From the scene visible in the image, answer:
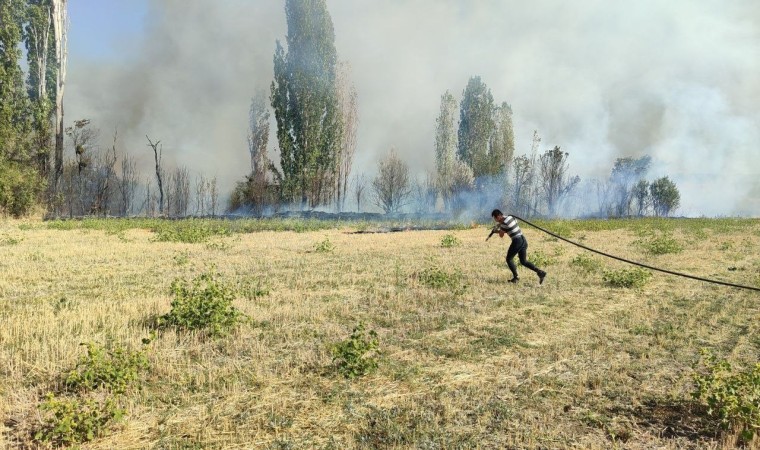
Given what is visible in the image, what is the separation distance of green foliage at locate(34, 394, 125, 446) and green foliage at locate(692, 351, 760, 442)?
5.45m

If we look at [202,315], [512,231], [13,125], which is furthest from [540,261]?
[13,125]

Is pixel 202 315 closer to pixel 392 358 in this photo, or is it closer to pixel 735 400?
pixel 392 358

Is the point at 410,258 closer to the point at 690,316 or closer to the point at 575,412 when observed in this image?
the point at 690,316

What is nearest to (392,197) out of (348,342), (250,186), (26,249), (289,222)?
(250,186)

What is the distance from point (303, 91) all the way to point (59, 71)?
63.9 ft

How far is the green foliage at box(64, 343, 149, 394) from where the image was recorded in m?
4.86

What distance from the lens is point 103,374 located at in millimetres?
4945

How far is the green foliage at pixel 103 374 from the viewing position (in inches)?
191

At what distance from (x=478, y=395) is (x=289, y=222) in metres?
29.7

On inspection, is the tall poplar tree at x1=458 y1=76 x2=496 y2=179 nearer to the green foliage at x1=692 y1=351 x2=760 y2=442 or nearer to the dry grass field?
the dry grass field

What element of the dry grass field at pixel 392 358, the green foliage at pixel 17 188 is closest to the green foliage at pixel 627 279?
the dry grass field at pixel 392 358

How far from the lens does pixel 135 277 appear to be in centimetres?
1177

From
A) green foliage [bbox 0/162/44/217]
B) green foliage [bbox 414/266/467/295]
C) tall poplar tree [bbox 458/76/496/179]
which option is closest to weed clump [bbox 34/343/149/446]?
green foliage [bbox 414/266/467/295]

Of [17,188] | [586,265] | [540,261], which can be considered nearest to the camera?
[586,265]
